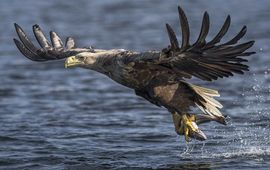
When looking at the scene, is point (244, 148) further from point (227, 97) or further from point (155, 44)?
point (155, 44)

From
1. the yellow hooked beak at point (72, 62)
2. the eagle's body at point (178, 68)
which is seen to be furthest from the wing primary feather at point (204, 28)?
the yellow hooked beak at point (72, 62)

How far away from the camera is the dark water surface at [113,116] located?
10.1 metres

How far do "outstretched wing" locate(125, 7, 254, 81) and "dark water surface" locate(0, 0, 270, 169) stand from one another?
1111 mm

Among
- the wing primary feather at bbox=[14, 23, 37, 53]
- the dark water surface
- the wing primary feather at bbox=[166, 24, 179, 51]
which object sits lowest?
the dark water surface

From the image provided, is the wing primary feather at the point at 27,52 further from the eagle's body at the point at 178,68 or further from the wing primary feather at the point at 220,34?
the wing primary feather at the point at 220,34

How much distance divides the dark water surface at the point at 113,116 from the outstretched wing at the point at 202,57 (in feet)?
3.65

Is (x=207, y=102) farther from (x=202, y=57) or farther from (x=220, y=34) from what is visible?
(x=220, y=34)

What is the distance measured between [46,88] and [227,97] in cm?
324

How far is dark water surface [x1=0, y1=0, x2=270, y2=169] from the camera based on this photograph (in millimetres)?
10125

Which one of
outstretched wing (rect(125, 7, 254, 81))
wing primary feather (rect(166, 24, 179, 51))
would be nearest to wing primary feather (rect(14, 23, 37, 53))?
outstretched wing (rect(125, 7, 254, 81))

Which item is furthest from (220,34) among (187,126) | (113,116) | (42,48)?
(113,116)

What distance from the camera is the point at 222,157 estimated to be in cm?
1000

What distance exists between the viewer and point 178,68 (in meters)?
9.05

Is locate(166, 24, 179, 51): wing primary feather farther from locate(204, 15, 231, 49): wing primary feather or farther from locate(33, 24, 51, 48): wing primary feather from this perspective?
locate(33, 24, 51, 48): wing primary feather
